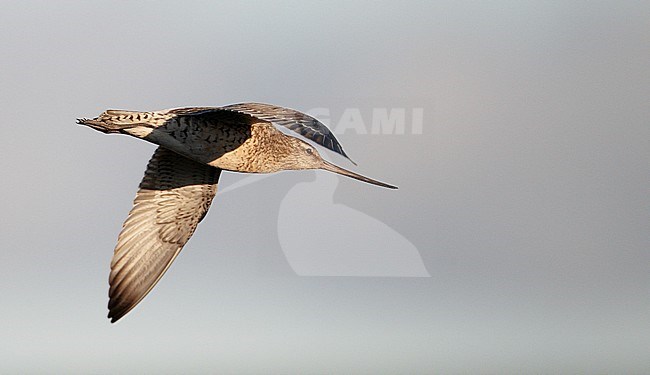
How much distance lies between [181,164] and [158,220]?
0.80m

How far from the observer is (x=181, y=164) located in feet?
39.8

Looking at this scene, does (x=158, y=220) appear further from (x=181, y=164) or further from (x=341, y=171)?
(x=341, y=171)

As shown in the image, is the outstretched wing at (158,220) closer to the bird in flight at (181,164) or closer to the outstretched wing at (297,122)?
the bird in flight at (181,164)

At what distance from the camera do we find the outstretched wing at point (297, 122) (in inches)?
353

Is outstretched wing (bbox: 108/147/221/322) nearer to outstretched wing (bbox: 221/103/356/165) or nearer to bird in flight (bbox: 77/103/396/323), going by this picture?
bird in flight (bbox: 77/103/396/323)

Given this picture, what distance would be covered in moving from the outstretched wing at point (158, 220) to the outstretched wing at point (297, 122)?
2.41 meters

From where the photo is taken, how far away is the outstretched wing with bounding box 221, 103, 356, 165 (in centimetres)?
898

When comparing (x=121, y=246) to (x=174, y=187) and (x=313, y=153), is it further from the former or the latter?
(x=313, y=153)

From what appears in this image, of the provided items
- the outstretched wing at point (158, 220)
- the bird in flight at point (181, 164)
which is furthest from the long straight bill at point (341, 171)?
the outstretched wing at point (158, 220)

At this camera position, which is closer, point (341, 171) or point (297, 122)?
point (297, 122)

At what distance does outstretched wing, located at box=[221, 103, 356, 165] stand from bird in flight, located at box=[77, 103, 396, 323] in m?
0.01

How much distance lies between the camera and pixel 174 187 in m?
12.2

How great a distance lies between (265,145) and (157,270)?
2.33m

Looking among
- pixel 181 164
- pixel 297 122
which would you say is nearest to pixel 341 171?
pixel 181 164
